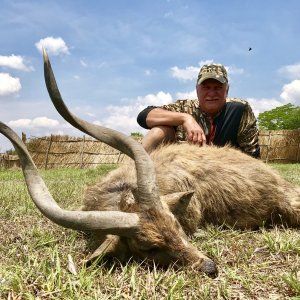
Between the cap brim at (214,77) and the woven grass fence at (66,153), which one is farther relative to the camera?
the woven grass fence at (66,153)

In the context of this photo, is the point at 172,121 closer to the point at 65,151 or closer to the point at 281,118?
the point at 65,151

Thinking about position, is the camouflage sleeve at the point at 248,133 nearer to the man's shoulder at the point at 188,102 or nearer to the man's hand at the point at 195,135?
the man's shoulder at the point at 188,102

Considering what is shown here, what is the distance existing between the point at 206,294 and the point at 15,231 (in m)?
2.35

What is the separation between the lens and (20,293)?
264 centimetres

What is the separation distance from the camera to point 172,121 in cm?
606

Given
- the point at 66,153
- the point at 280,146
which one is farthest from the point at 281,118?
the point at 66,153

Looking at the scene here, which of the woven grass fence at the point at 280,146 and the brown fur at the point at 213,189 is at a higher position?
the woven grass fence at the point at 280,146

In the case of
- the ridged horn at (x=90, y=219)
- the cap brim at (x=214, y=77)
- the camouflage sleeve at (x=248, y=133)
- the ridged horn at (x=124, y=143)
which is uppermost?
the cap brim at (x=214, y=77)

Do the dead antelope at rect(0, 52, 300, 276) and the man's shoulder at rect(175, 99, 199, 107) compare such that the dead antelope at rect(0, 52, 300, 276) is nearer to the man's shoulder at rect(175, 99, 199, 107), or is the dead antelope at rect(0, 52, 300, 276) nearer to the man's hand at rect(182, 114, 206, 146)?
the man's hand at rect(182, 114, 206, 146)

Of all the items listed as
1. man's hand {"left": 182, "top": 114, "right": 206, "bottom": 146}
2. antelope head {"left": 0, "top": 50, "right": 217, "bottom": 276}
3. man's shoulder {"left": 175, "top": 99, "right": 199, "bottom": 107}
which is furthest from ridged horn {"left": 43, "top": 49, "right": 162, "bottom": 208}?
man's shoulder {"left": 175, "top": 99, "right": 199, "bottom": 107}

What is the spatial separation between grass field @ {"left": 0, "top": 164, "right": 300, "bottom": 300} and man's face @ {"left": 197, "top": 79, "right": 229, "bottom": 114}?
8.01 ft

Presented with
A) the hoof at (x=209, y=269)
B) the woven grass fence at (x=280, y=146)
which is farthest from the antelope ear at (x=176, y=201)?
the woven grass fence at (x=280, y=146)

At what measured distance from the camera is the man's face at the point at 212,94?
6.21 metres

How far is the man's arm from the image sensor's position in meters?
5.66
